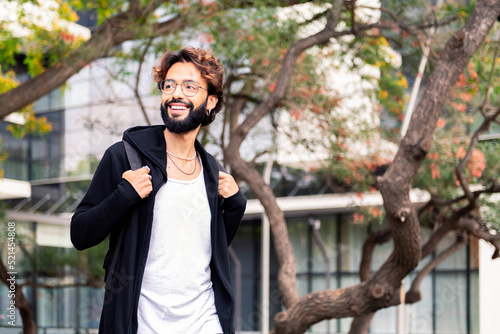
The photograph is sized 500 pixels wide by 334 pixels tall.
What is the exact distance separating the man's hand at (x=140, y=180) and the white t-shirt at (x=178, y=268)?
0.11m

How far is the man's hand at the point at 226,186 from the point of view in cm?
280

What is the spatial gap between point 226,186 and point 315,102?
722 centimetres

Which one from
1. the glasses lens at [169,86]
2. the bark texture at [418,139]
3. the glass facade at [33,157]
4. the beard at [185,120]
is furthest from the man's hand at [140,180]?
the glass facade at [33,157]

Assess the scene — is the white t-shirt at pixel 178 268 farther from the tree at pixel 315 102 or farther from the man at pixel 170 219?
the tree at pixel 315 102

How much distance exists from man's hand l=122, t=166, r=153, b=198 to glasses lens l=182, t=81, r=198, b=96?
1.29ft

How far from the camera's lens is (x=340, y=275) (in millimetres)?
20859

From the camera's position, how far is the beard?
2734mm

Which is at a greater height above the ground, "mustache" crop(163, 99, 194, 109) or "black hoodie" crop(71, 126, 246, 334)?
"mustache" crop(163, 99, 194, 109)

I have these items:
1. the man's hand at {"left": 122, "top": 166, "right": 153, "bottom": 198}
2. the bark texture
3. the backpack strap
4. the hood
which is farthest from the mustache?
the bark texture

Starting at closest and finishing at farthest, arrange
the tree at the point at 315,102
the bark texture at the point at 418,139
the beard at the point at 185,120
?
the beard at the point at 185,120
the bark texture at the point at 418,139
the tree at the point at 315,102

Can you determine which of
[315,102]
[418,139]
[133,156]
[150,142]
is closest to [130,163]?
[133,156]

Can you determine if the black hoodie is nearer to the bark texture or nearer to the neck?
the neck

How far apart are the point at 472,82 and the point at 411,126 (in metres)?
3.20

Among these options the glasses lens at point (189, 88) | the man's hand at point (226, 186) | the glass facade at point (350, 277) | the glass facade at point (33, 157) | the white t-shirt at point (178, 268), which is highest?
the glass facade at point (33, 157)
